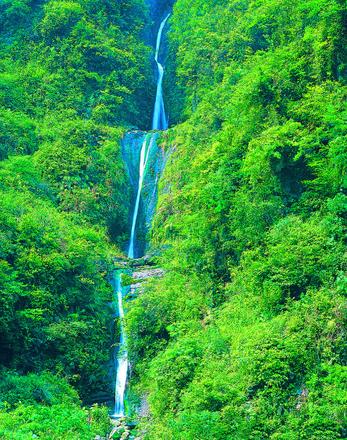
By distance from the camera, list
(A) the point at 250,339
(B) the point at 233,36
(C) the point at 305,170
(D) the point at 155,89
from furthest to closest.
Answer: (D) the point at 155,89
(B) the point at 233,36
(C) the point at 305,170
(A) the point at 250,339

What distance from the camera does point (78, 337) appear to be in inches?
712

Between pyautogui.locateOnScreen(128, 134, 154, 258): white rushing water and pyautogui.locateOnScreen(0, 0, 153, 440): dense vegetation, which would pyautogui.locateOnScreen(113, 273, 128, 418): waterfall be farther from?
pyautogui.locateOnScreen(128, 134, 154, 258): white rushing water

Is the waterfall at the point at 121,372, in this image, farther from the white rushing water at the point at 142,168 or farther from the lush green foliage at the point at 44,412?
the white rushing water at the point at 142,168

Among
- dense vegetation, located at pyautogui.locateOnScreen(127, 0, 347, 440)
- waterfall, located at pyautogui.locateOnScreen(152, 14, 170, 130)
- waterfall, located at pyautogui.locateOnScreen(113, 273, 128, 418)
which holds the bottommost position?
waterfall, located at pyautogui.locateOnScreen(113, 273, 128, 418)

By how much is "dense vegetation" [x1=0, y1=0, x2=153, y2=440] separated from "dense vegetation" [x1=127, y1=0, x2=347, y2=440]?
6.79 ft

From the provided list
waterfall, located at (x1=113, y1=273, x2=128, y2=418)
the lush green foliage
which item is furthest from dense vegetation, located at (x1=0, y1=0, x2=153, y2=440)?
waterfall, located at (x1=113, y1=273, x2=128, y2=418)

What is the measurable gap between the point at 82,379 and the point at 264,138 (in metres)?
8.76

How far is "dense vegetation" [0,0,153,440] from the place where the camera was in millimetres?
16297

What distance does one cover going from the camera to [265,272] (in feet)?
48.7

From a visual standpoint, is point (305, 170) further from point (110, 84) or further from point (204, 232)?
point (110, 84)

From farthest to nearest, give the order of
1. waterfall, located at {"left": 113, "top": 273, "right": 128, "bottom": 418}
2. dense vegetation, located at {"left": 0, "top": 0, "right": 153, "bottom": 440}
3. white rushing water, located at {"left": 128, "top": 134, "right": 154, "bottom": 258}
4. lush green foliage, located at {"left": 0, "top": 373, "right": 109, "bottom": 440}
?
white rushing water, located at {"left": 128, "top": 134, "right": 154, "bottom": 258}
waterfall, located at {"left": 113, "top": 273, "right": 128, "bottom": 418}
dense vegetation, located at {"left": 0, "top": 0, "right": 153, "bottom": 440}
lush green foliage, located at {"left": 0, "top": 373, "right": 109, "bottom": 440}

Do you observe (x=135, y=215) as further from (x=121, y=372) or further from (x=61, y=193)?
(x=121, y=372)

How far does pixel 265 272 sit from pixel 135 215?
11761mm

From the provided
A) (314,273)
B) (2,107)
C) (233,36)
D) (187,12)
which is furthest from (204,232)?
(187,12)
